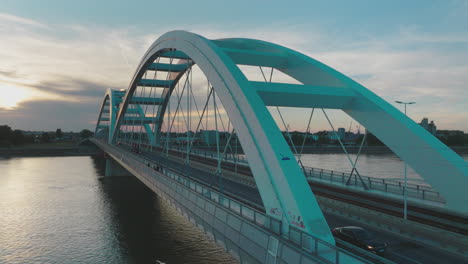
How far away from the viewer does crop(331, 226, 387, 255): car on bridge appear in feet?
35.4

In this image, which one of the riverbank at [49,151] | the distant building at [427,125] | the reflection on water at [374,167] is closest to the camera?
the distant building at [427,125]

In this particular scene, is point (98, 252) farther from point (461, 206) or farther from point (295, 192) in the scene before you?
point (461, 206)

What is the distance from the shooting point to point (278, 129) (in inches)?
460

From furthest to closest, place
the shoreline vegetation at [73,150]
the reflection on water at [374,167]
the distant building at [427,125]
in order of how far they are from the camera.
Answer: the shoreline vegetation at [73,150], the reflection on water at [374,167], the distant building at [427,125]

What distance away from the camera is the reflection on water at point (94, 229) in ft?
70.6

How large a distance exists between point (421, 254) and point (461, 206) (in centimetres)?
482

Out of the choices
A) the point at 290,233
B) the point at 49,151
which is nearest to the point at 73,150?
the point at 49,151

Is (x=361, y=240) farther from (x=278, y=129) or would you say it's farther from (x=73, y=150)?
(x=73, y=150)

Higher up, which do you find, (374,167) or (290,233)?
(290,233)

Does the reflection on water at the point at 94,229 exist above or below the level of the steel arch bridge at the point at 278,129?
below

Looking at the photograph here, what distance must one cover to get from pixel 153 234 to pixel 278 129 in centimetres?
1823

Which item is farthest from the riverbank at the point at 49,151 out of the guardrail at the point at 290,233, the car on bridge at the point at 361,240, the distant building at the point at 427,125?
the car on bridge at the point at 361,240

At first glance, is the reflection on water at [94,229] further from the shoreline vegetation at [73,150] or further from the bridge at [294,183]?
the shoreline vegetation at [73,150]

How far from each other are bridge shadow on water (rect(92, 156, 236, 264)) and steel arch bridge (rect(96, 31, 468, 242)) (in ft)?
35.0
